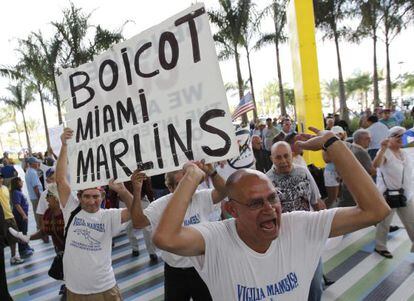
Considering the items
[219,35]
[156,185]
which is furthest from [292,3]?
[219,35]

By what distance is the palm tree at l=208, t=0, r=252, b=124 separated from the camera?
61.3ft

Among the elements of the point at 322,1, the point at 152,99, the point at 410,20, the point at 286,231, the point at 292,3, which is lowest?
the point at 286,231

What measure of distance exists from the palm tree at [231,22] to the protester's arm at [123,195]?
15447 millimetres

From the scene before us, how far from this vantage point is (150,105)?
2.19 metres

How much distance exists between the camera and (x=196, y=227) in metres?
1.70

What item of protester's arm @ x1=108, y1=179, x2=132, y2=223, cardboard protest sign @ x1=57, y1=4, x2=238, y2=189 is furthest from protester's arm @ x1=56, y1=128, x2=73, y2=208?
protester's arm @ x1=108, y1=179, x2=132, y2=223

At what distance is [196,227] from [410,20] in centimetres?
2203

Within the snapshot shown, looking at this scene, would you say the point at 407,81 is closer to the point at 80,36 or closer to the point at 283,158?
the point at 80,36

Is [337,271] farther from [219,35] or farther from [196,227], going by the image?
[219,35]

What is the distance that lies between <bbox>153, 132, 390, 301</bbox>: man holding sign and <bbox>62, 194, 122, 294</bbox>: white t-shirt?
1.47 m

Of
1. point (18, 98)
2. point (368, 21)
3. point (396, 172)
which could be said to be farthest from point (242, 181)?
point (18, 98)

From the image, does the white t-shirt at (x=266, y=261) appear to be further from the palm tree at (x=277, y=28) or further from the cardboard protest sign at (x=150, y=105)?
the palm tree at (x=277, y=28)

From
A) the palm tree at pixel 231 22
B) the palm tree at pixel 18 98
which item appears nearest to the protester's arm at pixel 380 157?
the palm tree at pixel 231 22

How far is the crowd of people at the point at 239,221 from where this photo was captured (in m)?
1.58
